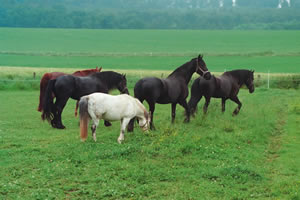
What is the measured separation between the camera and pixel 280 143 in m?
11.0

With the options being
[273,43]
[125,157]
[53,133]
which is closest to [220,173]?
[125,157]

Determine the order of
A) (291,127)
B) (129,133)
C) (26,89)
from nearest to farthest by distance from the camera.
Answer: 1. (129,133)
2. (291,127)
3. (26,89)

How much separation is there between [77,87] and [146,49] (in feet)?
195

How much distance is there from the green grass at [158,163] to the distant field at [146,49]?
33.6 meters

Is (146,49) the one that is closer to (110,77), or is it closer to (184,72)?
(110,77)

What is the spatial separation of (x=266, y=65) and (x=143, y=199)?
43.8 m

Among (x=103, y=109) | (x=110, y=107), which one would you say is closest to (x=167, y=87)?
(x=110, y=107)

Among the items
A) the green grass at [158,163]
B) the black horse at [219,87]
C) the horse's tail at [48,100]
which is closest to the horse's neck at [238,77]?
the black horse at [219,87]

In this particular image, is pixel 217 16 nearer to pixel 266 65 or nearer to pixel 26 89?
pixel 266 65

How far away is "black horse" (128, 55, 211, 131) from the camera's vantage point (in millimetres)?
11527

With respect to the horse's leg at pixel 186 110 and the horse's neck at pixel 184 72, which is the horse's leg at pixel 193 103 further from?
the horse's neck at pixel 184 72

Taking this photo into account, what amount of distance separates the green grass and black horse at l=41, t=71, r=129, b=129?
0.60 metres

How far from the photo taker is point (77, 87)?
13242 mm

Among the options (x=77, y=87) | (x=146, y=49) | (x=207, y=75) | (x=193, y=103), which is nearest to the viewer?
(x=77, y=87)
